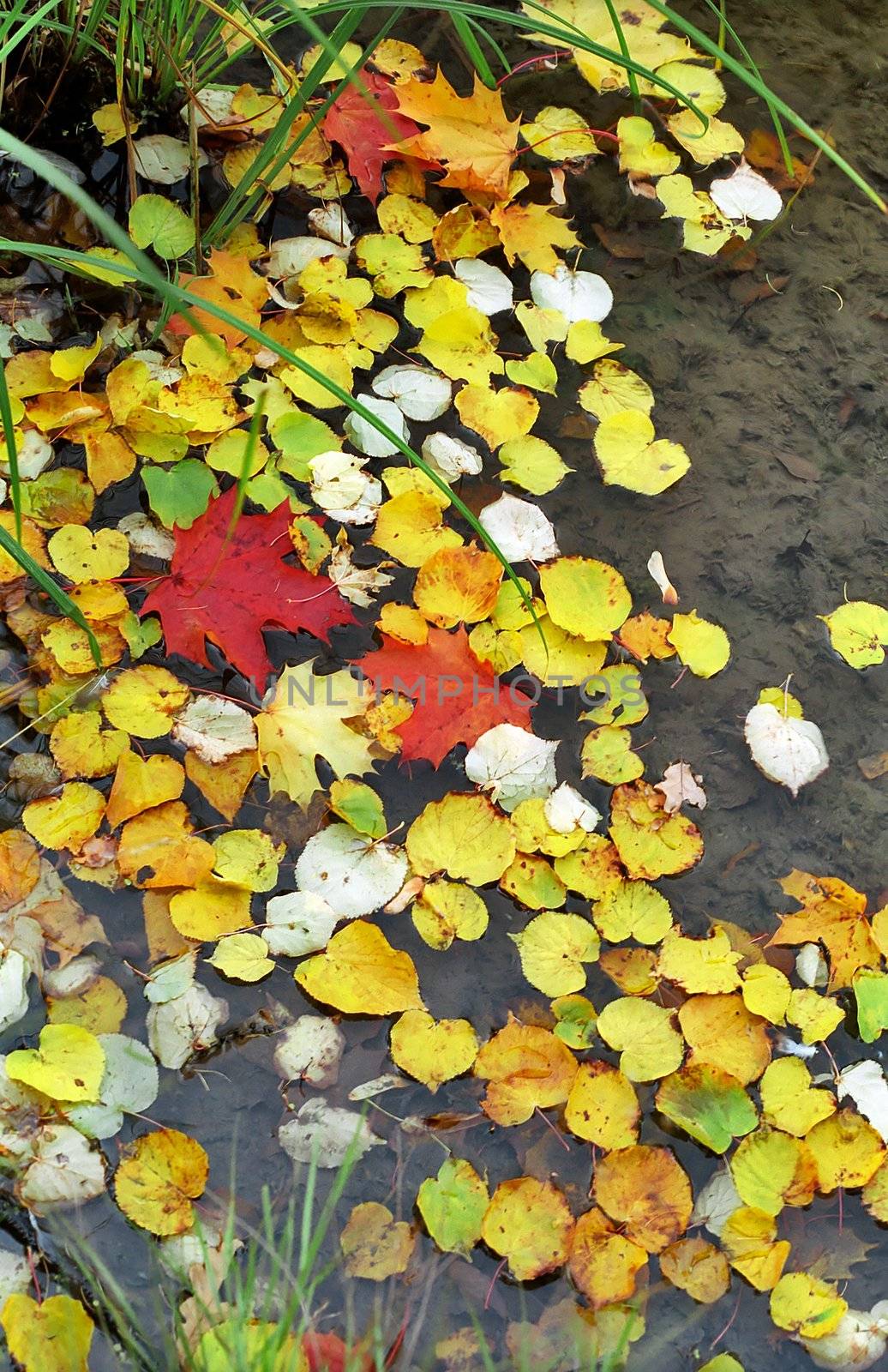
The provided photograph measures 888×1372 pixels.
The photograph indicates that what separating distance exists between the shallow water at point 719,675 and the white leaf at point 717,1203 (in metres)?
0.02

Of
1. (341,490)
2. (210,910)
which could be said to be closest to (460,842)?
(210,910)

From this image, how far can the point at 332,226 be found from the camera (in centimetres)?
165

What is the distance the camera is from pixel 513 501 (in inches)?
59.1

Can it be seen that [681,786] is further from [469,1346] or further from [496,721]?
[469,1346]

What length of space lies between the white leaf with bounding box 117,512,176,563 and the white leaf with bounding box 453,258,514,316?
1.88ft

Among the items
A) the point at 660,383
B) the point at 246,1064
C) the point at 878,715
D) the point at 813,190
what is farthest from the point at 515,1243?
the point at 813,190

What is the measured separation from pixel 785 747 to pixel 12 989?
3.19 feet

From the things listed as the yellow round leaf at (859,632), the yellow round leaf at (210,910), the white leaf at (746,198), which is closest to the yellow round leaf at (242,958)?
the yellow round leaf at (210,910)

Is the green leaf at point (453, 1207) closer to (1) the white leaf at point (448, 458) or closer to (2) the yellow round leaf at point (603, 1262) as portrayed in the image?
(2) the yellow round leaf at point (603, 1262)

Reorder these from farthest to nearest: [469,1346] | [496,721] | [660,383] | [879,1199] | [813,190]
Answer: [813,190], [660,383], [496,721], [879,1199], [469,1346]

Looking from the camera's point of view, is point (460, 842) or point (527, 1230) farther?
point (460, 842)

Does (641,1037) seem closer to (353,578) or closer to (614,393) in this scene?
(353,578)

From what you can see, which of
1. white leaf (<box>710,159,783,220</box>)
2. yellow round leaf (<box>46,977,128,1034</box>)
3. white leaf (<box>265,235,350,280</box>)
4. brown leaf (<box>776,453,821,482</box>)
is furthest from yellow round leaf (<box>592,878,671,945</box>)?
white leaf (<box>710,159,783,220</box>)

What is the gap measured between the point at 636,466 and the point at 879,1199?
0.96 metres
